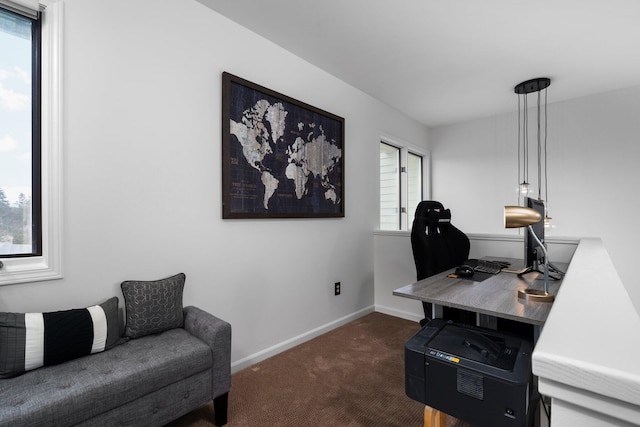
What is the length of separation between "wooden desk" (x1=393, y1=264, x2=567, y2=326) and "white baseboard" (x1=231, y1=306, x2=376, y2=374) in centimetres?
132

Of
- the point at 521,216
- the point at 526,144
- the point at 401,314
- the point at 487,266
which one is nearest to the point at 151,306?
the point at 521,216

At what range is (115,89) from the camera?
1759 millimetres

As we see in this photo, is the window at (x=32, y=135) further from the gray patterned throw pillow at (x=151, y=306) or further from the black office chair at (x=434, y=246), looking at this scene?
the black office chair at (x=434, y=246)

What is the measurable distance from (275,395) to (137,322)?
95 cm

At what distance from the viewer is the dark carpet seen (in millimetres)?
1758

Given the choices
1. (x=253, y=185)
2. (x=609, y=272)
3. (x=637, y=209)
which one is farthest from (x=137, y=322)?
(x=637, y=209)

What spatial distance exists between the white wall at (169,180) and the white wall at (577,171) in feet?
9.04

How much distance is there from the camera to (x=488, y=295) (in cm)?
162

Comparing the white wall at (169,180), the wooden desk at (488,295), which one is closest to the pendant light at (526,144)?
the wooden desk at (488,295)

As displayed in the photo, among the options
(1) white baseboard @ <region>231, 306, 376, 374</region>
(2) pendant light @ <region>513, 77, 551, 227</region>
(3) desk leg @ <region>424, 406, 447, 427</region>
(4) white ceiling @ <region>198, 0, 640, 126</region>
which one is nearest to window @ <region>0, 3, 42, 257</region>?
(4) white ceiling @ <region>198, 0, 640, 126</region>

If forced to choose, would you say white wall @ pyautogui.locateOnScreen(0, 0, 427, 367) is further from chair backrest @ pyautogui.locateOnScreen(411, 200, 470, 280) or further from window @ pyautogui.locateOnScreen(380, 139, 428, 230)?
window @ pyautogui.locateOnScreen(380, 139, 428, 230)

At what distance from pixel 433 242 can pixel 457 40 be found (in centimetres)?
164

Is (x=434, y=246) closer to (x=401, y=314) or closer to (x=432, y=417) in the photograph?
(x=432, y=417)

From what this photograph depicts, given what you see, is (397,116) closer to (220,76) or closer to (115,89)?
(220,76)
